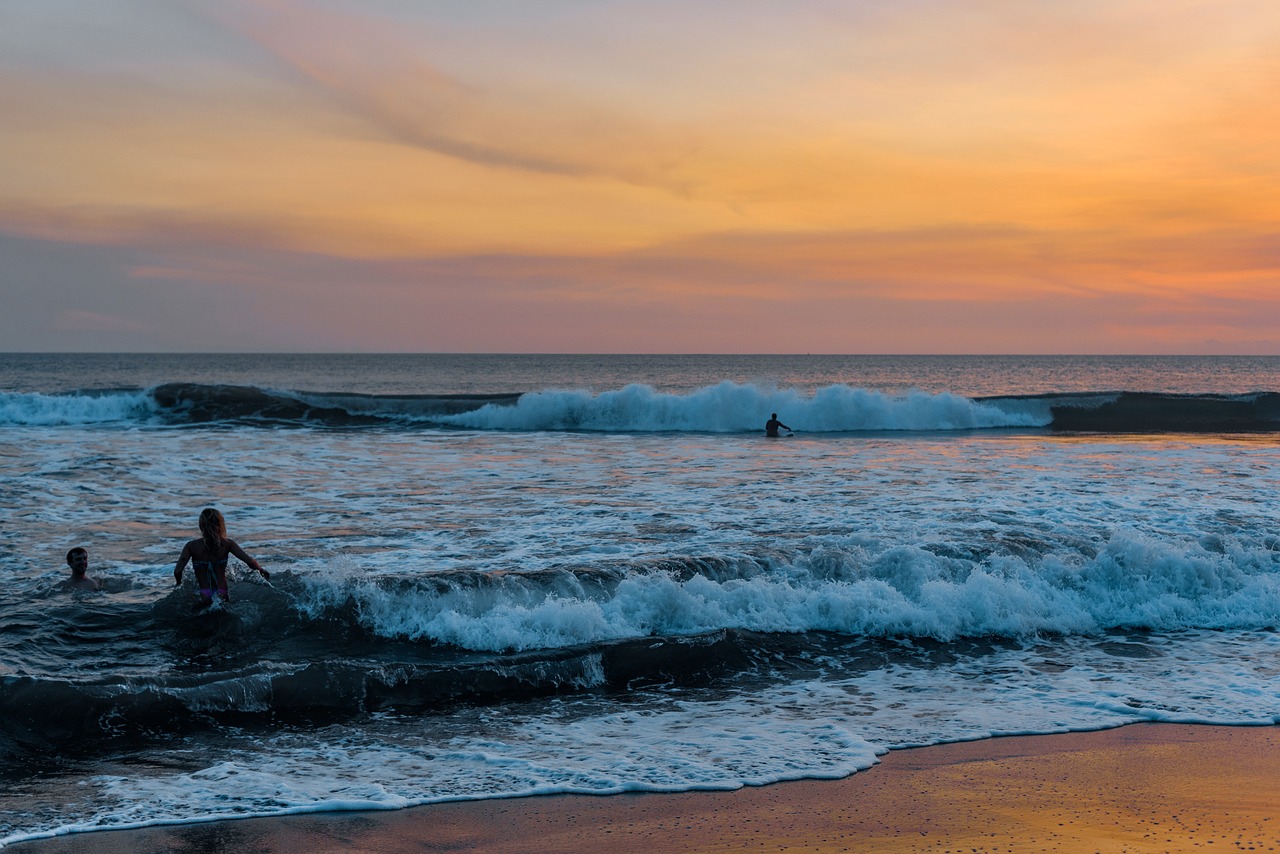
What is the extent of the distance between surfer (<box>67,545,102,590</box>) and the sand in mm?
5312

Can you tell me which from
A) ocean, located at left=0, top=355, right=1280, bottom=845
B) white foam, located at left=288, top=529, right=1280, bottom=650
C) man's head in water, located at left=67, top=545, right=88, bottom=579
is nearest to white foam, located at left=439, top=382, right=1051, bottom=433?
ocean, located at left=0, top=355, right=1280, bottom=845

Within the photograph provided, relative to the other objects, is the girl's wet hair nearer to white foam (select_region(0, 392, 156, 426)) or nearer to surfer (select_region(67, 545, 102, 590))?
surfer (select_region(67, 545, 102, 590))

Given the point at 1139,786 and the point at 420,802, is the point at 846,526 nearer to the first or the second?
the point at 1139,786

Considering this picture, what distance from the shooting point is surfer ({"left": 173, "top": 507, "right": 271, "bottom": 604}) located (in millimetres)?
9289

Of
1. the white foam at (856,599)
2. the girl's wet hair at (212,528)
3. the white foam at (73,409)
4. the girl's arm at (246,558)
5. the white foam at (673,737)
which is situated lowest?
the white foam at (673,737)

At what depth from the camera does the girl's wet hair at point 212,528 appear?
30.5 feet

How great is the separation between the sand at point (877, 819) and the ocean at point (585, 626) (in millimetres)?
222

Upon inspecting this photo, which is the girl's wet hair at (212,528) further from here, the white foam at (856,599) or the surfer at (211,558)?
the white foam at (856,599)

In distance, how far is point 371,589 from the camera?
931 centimetres

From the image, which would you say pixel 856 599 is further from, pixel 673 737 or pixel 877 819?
pixel 877 819

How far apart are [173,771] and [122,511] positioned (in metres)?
9.19

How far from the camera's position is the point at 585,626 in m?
8.91

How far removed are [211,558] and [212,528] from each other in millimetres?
316

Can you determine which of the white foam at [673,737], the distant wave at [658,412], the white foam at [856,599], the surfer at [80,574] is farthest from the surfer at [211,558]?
the distant wave at [658,412]
